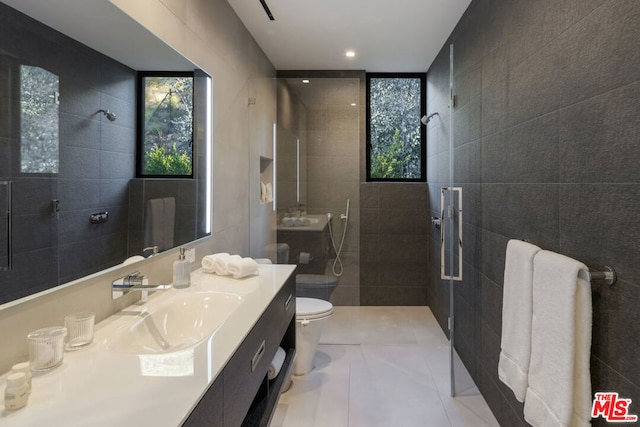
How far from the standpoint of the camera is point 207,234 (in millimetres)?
2279

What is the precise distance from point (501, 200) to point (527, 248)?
59 centimetres

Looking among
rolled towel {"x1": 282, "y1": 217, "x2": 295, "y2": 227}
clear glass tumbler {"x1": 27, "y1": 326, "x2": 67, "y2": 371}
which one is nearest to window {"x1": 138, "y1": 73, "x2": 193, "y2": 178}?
clear glass tumbler {"x1": 27, "y1": 326, "x2": 67, "y2": 371}

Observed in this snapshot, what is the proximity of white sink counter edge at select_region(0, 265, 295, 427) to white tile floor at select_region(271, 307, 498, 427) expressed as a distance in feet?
4.33

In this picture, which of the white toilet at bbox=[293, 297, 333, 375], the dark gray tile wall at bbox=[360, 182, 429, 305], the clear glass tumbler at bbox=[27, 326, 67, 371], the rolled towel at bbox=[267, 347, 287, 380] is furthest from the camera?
the dark gray tile wall at bbox=[360, 182, 429, 305]

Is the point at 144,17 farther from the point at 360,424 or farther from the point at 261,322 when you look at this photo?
the point at 360,424

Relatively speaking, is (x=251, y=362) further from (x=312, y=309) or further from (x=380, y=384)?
(x=380, y=384)

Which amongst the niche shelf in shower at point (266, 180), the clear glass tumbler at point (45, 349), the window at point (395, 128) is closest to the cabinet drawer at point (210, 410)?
the clear glass tumbler at point (45, 349)

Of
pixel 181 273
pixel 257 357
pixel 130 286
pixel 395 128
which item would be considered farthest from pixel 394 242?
pixel 130 286

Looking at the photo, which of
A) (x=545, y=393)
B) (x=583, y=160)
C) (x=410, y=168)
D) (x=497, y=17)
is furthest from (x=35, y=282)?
(x=410, y=168)

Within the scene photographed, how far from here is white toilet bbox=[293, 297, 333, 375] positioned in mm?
2662

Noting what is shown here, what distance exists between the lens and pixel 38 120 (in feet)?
3.40

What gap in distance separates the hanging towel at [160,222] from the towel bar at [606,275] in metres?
1.61

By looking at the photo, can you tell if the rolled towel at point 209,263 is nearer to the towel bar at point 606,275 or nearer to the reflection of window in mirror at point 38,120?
the reflection of window in mirror at point 38,120

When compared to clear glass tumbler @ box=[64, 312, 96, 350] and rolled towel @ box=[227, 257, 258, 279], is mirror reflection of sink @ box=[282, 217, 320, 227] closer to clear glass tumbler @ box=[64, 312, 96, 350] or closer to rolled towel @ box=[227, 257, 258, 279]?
rolled towel @ box=[227, 257, 258, 279]
